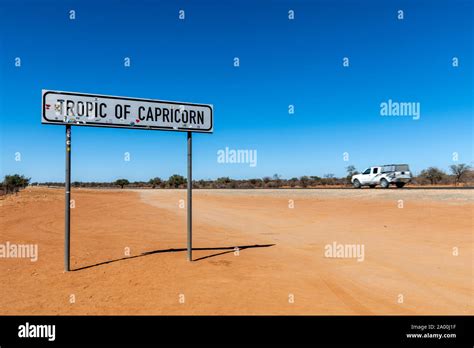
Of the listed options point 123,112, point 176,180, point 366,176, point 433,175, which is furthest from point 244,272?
point 176,180

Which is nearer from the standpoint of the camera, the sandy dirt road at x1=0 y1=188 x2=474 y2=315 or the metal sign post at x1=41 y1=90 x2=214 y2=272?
the sandy dirt road at x1=0 y1=188 x2=474 y2=315

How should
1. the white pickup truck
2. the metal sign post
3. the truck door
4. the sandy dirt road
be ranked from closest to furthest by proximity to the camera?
the sandy dirt road < the metal sign post < the white pickup truck < the truck door

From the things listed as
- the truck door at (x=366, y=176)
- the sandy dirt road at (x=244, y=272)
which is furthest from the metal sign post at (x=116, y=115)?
the truck door at (x=366, y=176)

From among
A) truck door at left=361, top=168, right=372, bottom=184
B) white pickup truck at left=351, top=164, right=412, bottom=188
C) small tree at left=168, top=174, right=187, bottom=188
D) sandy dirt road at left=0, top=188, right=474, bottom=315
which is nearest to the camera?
sandy dirt road at left=0, top=188, right=474, bottom=315

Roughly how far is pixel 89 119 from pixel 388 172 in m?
30.2

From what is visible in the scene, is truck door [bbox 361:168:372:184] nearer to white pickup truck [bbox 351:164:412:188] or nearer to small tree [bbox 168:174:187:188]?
white pickup truck [bbox 351:164:412:188]

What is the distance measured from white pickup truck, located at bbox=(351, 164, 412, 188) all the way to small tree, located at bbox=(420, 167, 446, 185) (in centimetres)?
2057

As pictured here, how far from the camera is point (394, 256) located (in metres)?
7.72

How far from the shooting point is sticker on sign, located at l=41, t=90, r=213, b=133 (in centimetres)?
649

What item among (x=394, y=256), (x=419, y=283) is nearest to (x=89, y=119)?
(x=419, y=283)

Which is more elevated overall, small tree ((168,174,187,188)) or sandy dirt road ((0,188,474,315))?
small tree ((168,174,187,188))

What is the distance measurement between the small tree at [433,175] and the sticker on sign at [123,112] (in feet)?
163

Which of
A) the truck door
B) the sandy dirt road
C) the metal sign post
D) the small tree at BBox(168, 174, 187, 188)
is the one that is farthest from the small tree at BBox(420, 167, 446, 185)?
the small tree at BBox(168, 174, 187, 188)
